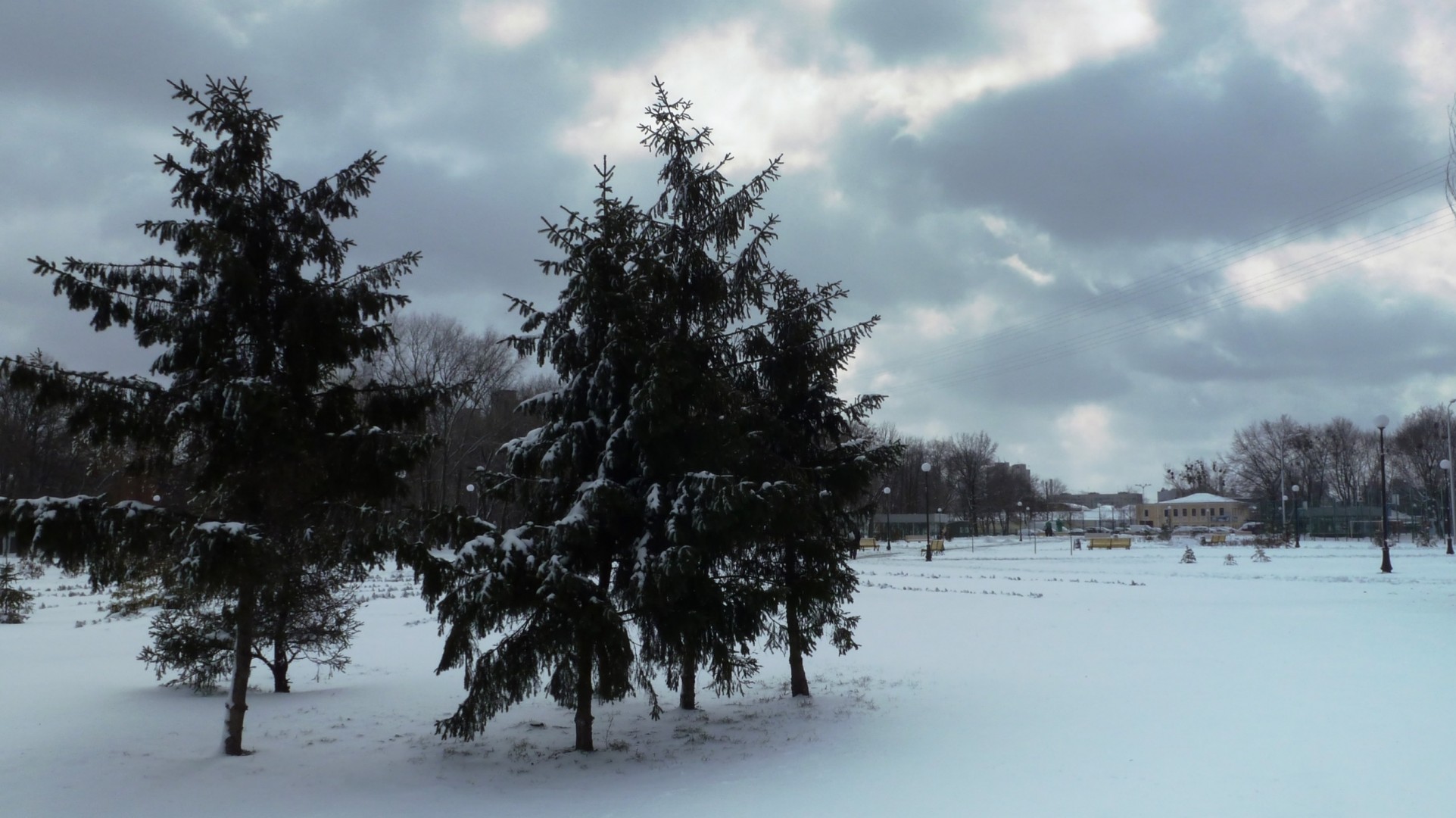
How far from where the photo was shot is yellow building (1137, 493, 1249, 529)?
347 ft

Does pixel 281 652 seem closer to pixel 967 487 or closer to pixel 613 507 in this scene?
pixel 613 507

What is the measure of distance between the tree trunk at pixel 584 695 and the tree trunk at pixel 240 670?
2.75 m

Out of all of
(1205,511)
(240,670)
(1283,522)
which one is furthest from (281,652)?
(1205,511)

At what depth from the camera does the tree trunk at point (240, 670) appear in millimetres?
7617

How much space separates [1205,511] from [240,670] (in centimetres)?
12456

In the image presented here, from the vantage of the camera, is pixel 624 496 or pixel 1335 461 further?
pixel 1335 461

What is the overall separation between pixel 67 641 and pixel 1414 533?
63410 mm

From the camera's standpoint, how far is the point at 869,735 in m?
9.12

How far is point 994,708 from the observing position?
10070mm

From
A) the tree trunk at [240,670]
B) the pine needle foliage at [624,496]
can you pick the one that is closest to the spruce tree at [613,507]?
the pine needle foliage at [624,496]

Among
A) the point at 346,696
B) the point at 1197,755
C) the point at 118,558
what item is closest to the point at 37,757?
the point at 118,558

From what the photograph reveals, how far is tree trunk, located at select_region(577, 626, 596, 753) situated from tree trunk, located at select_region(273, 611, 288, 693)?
442cm

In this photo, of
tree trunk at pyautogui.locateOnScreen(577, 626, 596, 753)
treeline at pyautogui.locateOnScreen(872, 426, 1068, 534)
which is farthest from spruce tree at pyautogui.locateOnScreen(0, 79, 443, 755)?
treeline at pyautogui.locateOnScreen(872, 426, 1068, 534)

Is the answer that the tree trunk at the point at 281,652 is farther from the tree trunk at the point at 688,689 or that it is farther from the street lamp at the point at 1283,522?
the street lamp at the point at 1283,522
